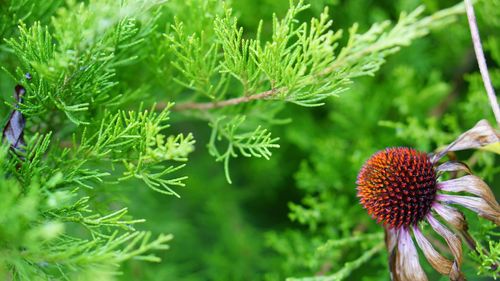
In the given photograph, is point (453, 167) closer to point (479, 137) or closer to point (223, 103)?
point (479, 137)

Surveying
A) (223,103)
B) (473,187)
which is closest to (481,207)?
(473,187)

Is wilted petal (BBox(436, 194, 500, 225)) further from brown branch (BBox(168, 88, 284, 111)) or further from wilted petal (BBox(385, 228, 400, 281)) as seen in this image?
brown branch (BBox(168, 88, 284, 111))

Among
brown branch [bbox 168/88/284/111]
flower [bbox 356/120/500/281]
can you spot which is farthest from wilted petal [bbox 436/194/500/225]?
brown branch [bbox 168/88/284/111]

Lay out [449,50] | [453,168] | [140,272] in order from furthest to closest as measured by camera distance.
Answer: [449,50] < [140,272] < [453,168]

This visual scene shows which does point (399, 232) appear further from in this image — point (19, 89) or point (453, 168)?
point (19, 89)

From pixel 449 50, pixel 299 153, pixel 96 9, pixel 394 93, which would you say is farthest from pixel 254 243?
pixel 96 9

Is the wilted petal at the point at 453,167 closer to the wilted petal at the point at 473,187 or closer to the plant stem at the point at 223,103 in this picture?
the wilted petal at the point at 473,187
